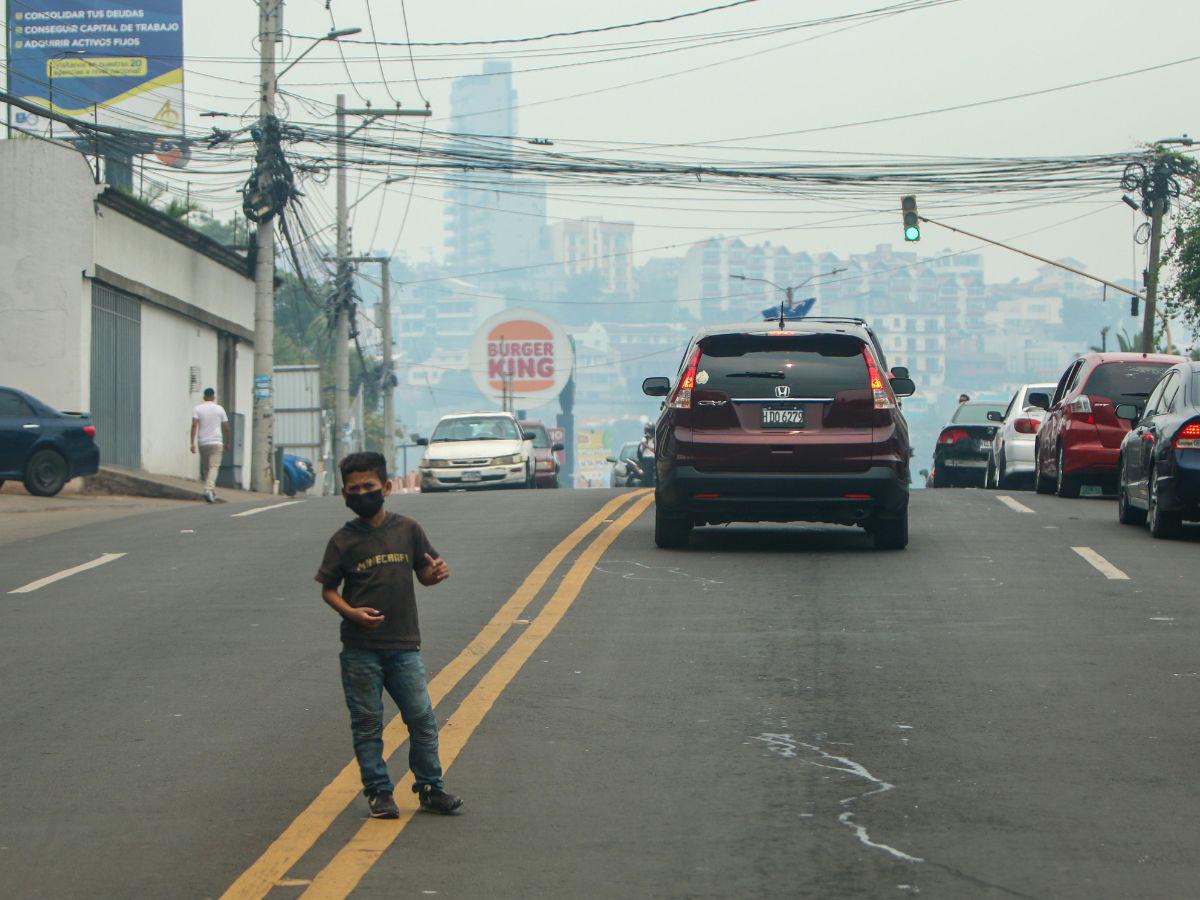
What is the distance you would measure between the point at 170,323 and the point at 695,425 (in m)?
25.2

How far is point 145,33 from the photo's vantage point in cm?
5509

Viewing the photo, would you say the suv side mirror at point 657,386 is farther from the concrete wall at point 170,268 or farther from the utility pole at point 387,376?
the utility pole at point 387,376

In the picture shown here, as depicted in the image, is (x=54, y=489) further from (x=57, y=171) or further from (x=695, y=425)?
(x=695, y=425)

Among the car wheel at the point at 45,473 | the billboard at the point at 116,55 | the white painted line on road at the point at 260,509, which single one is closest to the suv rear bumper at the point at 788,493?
the white painted line on road at the point at 260,509

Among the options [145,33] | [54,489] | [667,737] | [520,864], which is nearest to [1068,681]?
[667,737]

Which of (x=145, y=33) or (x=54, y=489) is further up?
(x=145, y=33)

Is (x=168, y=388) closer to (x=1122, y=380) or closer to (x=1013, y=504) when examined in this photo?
(x=1013, y=504)

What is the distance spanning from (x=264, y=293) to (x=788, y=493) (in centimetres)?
2272

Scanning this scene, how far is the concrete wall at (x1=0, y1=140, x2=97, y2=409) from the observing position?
105ft

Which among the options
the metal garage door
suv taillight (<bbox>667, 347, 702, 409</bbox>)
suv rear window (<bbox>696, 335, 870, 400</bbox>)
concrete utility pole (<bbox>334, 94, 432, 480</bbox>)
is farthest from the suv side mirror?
concrete utility pole (<bbox>334, 94, 432, 480</bbox>)

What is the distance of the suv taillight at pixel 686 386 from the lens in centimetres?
1534

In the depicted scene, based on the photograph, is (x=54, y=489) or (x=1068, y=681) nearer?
(x=1068, y=681)

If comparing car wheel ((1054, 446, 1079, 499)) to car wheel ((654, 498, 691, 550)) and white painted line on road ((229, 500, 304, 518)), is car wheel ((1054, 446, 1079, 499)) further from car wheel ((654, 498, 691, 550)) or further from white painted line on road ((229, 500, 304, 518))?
white painted line on road ((229, 500, 304, 518))

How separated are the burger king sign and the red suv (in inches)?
3595
